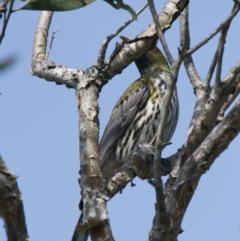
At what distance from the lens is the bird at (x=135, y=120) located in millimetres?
5781

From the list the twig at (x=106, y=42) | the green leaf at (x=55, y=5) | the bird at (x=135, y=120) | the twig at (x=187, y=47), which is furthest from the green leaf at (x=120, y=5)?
the bird at (x=135, y=120)

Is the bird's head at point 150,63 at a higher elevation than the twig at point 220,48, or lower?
higher

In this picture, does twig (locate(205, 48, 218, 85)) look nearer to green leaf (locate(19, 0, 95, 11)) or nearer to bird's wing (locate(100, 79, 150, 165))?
green leaf (locate(19, 0, 95, 11))

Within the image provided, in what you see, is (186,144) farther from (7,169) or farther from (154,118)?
(154,118)

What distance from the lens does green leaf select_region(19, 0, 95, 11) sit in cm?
289

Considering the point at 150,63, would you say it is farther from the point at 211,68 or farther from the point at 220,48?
the point at 220,48

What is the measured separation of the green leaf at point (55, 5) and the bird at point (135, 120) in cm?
263

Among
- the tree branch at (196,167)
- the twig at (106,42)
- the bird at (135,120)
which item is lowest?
the tree branch at (196,167)

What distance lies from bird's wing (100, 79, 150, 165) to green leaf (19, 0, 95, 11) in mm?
2792

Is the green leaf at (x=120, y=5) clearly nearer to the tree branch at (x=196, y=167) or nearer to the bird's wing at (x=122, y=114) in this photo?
the tree branch at (x=196, y=167)

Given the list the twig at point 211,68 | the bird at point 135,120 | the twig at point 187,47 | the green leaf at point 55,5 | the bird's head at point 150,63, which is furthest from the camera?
the bird's head at point 150,63

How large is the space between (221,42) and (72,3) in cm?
67

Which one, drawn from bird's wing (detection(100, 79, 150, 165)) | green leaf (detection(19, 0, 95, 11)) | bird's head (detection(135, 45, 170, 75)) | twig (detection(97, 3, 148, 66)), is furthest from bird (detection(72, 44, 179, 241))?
green leaf (detection(19, 0, 95, 11))

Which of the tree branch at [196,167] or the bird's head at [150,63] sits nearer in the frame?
the tree branch at [196,167]
